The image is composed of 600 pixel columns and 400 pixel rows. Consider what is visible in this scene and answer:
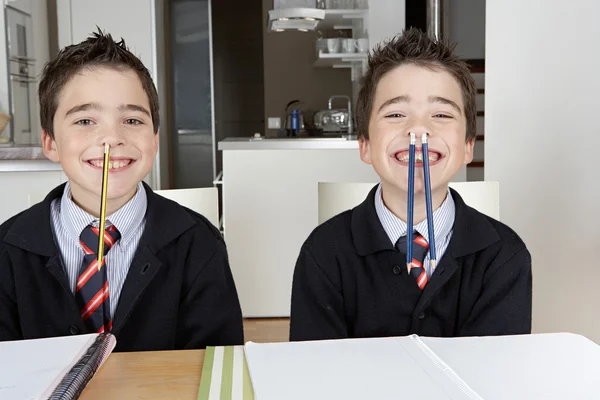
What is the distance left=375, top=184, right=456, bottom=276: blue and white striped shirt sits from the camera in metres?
1.16

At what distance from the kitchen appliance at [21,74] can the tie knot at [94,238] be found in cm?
441

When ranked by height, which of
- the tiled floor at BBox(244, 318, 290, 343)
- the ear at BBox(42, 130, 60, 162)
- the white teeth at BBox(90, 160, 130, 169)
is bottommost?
the tiled floor at BBox(244, 318, 290, 343)

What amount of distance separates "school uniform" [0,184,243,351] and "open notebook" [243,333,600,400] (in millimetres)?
330

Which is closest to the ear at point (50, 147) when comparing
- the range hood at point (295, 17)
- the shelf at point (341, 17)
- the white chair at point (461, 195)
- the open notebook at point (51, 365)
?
the open notebook at point (51, 365)

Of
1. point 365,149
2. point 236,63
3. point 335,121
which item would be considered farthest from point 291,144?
point 236,63

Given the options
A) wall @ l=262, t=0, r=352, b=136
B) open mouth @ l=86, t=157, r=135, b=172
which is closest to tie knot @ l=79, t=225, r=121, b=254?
open mouth @ l=86, t=157, r=135, b=172

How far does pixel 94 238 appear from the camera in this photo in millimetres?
1093

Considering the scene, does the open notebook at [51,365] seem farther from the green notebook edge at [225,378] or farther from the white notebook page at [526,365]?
the white notebook page at [526,365]

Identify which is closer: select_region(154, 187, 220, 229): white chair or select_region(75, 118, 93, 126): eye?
select_region(75, 118, 93, 126): eye

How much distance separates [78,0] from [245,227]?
251 centimetres

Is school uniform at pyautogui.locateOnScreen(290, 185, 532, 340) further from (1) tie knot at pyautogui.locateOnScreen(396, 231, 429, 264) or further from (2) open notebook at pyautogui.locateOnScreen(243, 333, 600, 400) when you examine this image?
(2) open notebook at pyautogui.locateOnScreen(243, 333, 600, 400)

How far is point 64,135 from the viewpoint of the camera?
1.06m

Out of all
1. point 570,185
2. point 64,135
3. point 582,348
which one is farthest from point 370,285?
point 570,185

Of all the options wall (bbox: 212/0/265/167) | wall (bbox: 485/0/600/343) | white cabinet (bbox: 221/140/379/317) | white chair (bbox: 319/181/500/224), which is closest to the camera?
white chair (bbox: 319/181/500/224)
